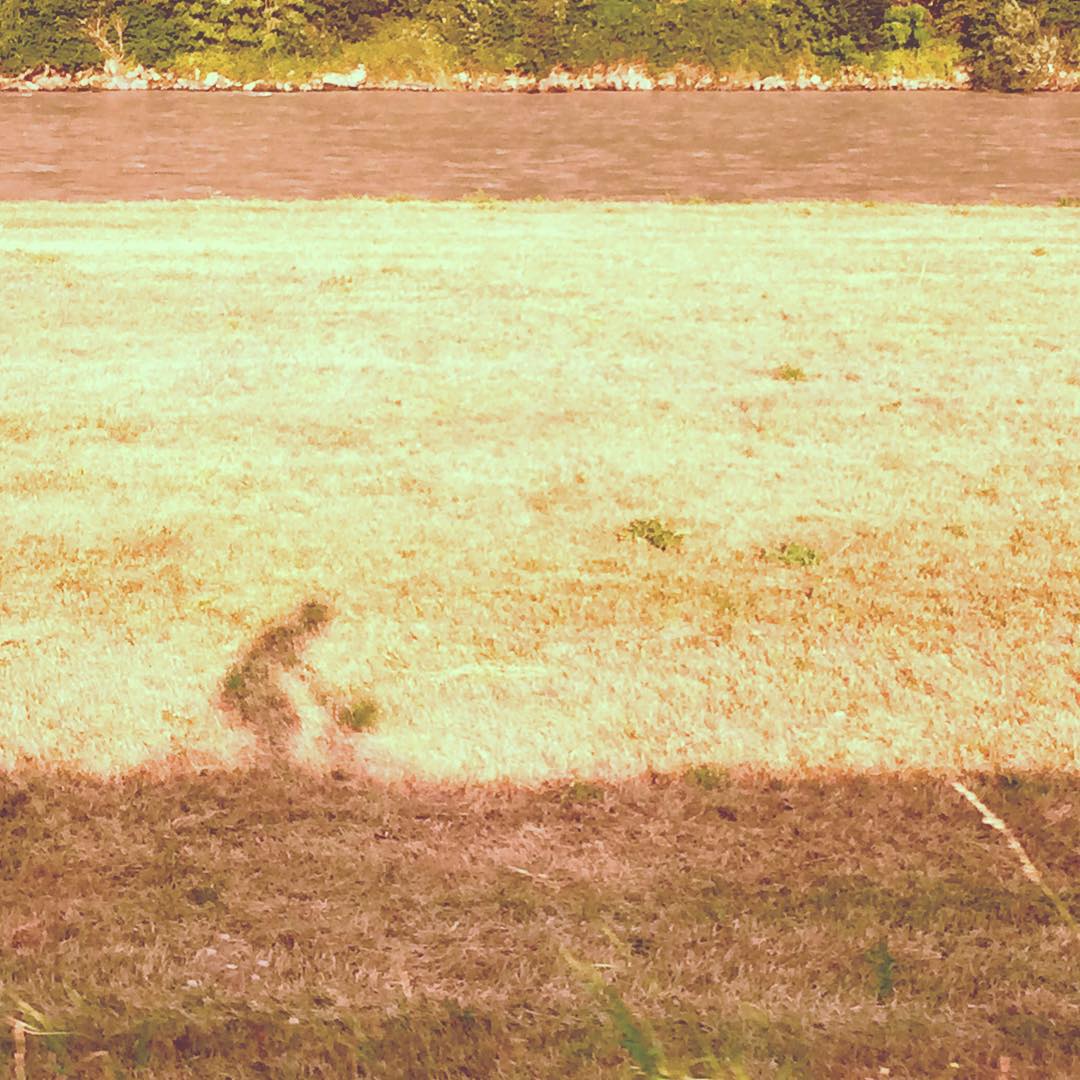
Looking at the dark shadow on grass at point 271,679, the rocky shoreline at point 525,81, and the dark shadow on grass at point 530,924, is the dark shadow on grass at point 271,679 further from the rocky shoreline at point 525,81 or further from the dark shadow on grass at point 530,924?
the rocky shoreline at point 525,81

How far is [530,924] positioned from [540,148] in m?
38.2

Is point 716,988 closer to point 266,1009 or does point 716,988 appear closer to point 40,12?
point 266,1009

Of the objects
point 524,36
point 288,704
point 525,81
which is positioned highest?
point 524,36

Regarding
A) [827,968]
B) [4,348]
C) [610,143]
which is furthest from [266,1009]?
[610,143]

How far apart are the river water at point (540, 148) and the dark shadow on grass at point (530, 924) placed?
25.6m

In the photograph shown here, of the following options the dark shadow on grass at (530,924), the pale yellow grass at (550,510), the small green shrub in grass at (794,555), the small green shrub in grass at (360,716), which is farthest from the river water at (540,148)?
the dark shadow on grass at (530,924)

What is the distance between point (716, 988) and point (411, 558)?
434 cm

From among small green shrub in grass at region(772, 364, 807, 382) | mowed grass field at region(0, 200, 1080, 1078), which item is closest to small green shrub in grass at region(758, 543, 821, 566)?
mowed grass field at region(0, 200, 1080, 1078)

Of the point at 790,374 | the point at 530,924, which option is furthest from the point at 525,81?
the point at 530,924

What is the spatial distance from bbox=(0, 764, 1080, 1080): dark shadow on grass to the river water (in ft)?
83.8

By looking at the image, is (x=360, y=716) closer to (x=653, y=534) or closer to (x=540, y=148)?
(x=653, y=534)

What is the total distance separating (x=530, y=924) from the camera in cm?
455

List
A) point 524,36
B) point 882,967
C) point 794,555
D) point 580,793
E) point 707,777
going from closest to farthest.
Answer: point 882,967
point 580,793
point 707,777
point 794,555
point 524,36

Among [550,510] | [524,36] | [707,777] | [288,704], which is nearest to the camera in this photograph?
[707,777]
